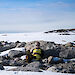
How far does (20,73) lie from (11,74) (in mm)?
260

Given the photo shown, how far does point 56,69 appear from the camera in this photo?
5.05 metres

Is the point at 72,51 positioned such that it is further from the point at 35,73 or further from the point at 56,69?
the point at 35,73

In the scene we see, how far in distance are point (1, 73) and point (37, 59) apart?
2787 mm

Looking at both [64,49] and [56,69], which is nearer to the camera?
[56,69]

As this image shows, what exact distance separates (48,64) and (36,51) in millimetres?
1125

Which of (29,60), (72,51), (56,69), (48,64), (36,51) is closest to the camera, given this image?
(56,69)

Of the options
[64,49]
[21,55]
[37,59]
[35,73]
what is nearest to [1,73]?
[35,73]

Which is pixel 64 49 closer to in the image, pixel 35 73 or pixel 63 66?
pixel 63 66

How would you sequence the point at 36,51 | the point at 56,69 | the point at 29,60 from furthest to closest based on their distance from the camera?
the point at 36,51
the point at 29,60
the point at 56,69

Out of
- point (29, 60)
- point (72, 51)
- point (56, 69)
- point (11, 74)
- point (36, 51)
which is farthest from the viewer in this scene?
point (72, 51)

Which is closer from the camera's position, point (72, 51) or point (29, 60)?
point (29, 60)

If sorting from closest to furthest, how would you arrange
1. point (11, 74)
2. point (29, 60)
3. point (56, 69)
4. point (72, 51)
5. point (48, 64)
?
1. point (11, 74)
2. point (56, 69)
3. point (48, 64)
4. point (29, 60)
5. point (72, 51)

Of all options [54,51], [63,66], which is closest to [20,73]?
[63,66]

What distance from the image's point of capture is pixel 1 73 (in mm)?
4363
